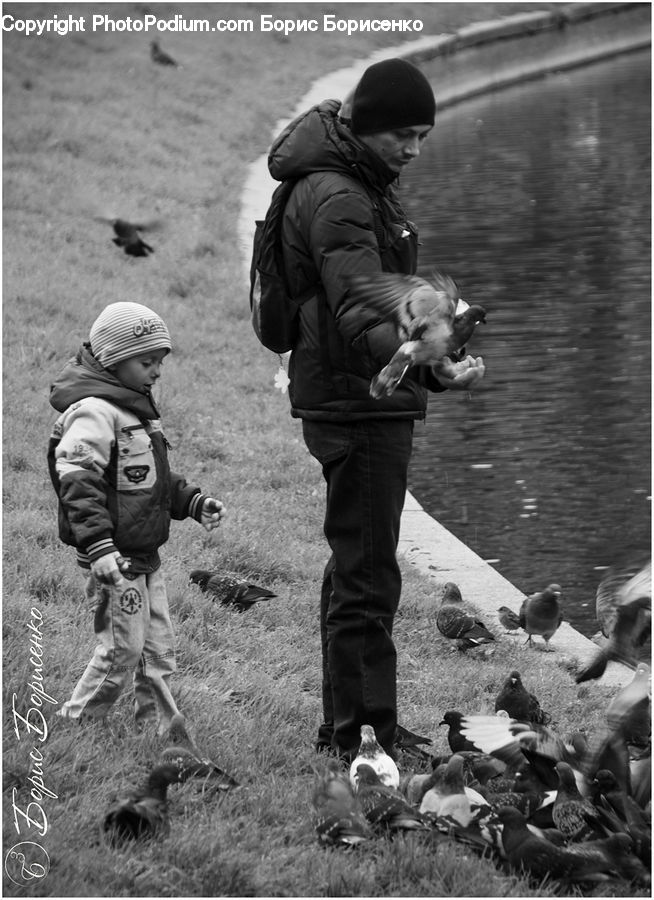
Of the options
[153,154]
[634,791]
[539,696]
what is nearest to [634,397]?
[539,696]

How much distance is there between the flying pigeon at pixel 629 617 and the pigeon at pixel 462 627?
1.43m

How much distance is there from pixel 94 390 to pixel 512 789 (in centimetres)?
176

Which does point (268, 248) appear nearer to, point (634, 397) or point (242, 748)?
point (242, 748)

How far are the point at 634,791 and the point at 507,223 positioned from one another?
42.9 feet

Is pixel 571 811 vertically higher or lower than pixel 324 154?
lower

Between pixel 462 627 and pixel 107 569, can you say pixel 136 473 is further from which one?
pixel 462 627

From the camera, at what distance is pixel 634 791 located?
4.29 m

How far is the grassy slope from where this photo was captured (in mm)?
3848

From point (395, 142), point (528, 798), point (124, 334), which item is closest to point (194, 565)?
point (124, 334)

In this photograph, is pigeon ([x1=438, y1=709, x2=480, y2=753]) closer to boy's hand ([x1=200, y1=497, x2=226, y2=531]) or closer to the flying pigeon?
the flying pigeon

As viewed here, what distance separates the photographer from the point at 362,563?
14.7ft

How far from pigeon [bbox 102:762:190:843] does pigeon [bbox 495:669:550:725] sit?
1634 mm

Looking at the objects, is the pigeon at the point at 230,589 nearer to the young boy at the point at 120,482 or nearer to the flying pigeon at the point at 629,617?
the young boy at the point at 120,482

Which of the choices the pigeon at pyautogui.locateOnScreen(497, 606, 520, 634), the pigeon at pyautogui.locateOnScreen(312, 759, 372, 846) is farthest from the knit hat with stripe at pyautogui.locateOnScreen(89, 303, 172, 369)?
the pigeon at pyautogui.locateOnScreen(497, 606, 520, 634)
